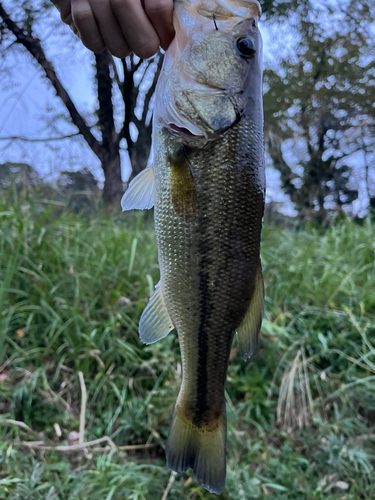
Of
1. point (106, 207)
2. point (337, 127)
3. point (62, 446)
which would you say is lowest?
point (62, 446)

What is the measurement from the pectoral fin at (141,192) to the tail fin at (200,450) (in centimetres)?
70

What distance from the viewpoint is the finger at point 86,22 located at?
105 cm

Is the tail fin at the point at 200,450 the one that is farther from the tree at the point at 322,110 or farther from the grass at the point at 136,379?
the tree at the point at 322,110

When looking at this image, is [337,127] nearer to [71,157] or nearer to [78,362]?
[71,157]

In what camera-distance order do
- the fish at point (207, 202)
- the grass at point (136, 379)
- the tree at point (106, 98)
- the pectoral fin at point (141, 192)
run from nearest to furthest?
1. the fish at point (207, 202)
2. the pectoral fin at point (141, 192)
3. the grass at point (136, 379)
4. the tree at point (106, 98)

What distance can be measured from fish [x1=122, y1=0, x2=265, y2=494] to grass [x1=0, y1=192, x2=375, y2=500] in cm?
104

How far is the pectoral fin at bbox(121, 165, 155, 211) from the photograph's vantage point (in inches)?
43.4

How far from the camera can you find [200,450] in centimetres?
108

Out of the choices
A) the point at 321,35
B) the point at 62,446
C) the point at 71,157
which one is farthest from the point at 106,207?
the point at 321,35

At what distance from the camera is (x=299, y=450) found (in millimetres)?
2238

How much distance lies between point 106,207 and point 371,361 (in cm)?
304

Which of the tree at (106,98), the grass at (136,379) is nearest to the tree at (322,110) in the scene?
the tree at (106,98)

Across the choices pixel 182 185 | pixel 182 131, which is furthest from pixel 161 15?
pixel 182 185

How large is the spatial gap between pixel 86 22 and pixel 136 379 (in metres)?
2.01
